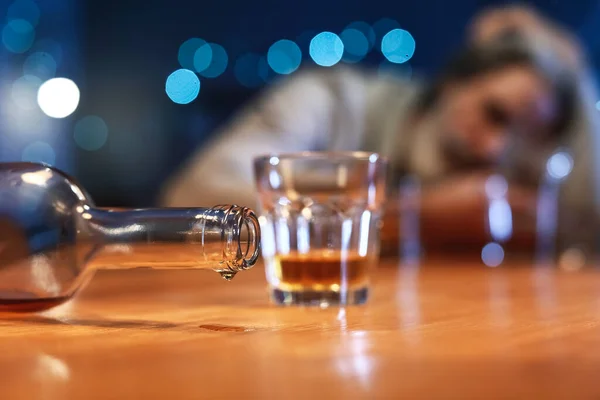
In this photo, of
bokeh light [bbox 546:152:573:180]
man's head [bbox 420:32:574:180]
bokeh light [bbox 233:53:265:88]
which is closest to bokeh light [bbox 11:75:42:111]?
bokeh light [bbox 233:53:265:88]

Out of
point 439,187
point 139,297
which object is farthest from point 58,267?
point 439,187

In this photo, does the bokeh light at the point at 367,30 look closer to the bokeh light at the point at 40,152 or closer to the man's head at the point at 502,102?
the man's head at the point at 502,102

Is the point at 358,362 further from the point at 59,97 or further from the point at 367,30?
the point at 59,97

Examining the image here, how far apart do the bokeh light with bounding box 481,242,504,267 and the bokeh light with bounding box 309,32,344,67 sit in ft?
5.42

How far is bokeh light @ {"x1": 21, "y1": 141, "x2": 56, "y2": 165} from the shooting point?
9.86 ft

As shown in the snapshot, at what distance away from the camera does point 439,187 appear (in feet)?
5.17

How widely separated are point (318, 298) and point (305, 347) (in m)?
0.20

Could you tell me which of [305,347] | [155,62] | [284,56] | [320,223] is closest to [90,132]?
[155,62]

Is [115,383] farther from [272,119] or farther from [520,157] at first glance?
[272,119]

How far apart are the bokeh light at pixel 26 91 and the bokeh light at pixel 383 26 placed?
1430mm

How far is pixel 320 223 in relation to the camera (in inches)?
23.3

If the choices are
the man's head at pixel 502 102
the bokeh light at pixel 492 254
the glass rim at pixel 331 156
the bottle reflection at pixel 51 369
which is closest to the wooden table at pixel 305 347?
the bottle reflection at pixel 51 369

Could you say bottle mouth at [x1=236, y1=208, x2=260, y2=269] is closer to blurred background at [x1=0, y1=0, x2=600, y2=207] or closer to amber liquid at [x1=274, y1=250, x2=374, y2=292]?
amber liquid at [x1=274, y1=250, x2=374, y2=292]

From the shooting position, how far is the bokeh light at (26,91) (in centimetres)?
299
